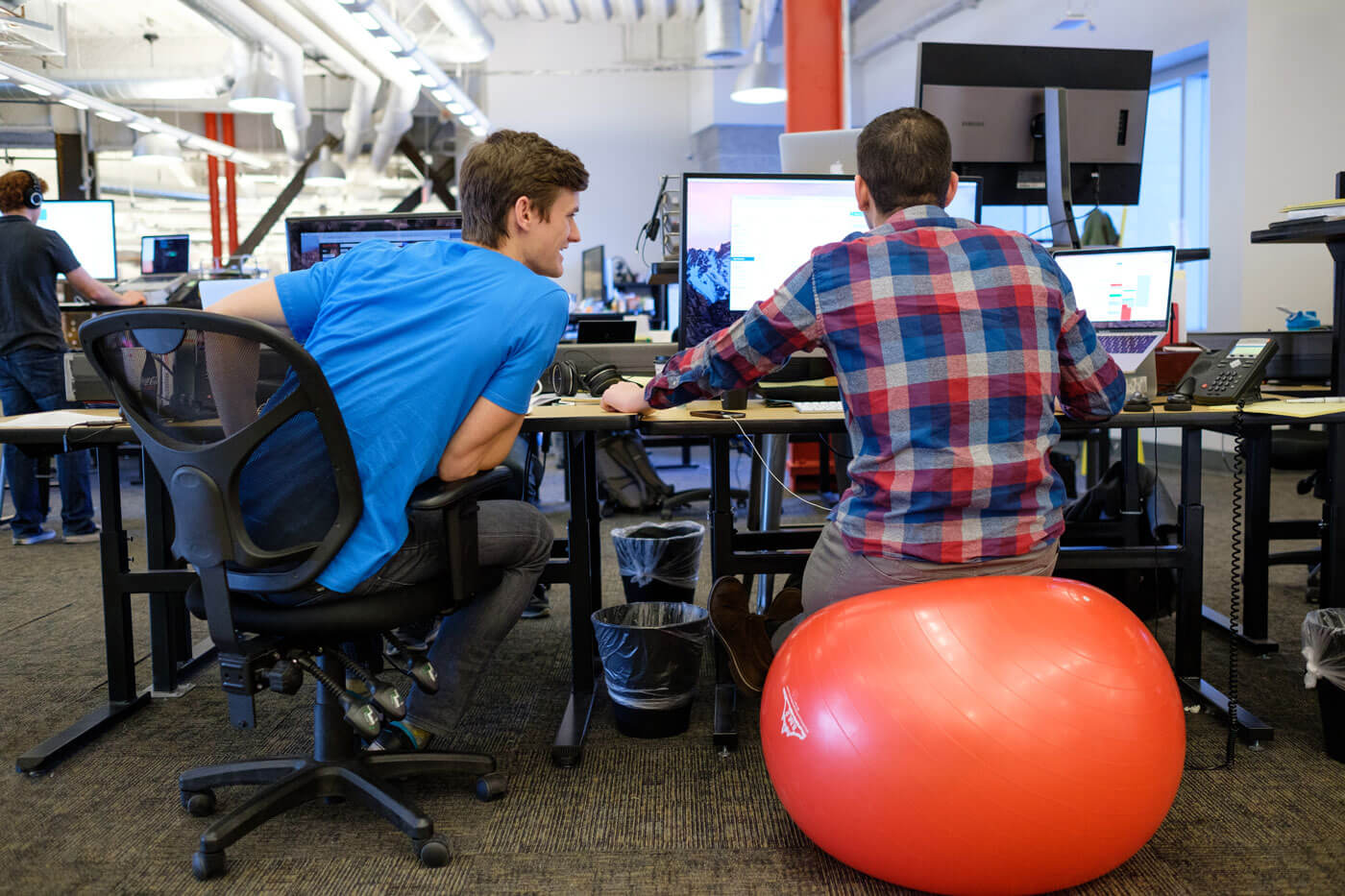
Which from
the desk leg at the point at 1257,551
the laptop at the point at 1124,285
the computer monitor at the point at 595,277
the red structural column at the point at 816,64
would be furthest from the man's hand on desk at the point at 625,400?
the computer monitor at the point at 595,277

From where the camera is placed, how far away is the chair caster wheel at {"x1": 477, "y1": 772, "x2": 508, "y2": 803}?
1.80 metres

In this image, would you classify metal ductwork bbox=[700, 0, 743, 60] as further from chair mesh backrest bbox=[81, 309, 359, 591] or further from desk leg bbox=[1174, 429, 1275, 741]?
chair mesh backrest bbox=[81, 309, 359, 591]

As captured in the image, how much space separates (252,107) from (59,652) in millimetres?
6461

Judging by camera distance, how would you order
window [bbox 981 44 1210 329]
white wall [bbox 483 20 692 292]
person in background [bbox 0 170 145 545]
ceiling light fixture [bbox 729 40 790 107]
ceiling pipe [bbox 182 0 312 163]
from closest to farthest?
person in background [bbox 0 170 145 545] < window [bbox 981 44 1210 329] < ceiling pipe [bbox 182 0 312 163] < ceiling light fixture [bbox 729 40 790 107] < white wall [bbox 483 20 692 292]

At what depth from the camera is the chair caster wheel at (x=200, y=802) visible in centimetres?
175

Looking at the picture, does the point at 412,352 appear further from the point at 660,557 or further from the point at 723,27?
the point at 723,27

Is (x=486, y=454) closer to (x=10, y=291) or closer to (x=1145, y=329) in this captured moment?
(x=1145, y=329)

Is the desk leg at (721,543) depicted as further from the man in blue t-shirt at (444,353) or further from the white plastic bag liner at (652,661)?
the man in blue t-shirt at (444,353)

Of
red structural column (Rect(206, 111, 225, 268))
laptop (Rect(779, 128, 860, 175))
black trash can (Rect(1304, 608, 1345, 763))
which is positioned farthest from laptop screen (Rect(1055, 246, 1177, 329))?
red structural column (Rect(206, 111, 225, 268))

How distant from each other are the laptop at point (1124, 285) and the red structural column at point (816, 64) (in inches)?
180

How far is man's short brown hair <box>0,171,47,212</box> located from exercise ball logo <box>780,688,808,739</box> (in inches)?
160

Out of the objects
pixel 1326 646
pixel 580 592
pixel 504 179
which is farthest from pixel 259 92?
pixel 1326 646

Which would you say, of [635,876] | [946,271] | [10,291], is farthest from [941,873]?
[10,291]

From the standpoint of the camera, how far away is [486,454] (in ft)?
5.44
